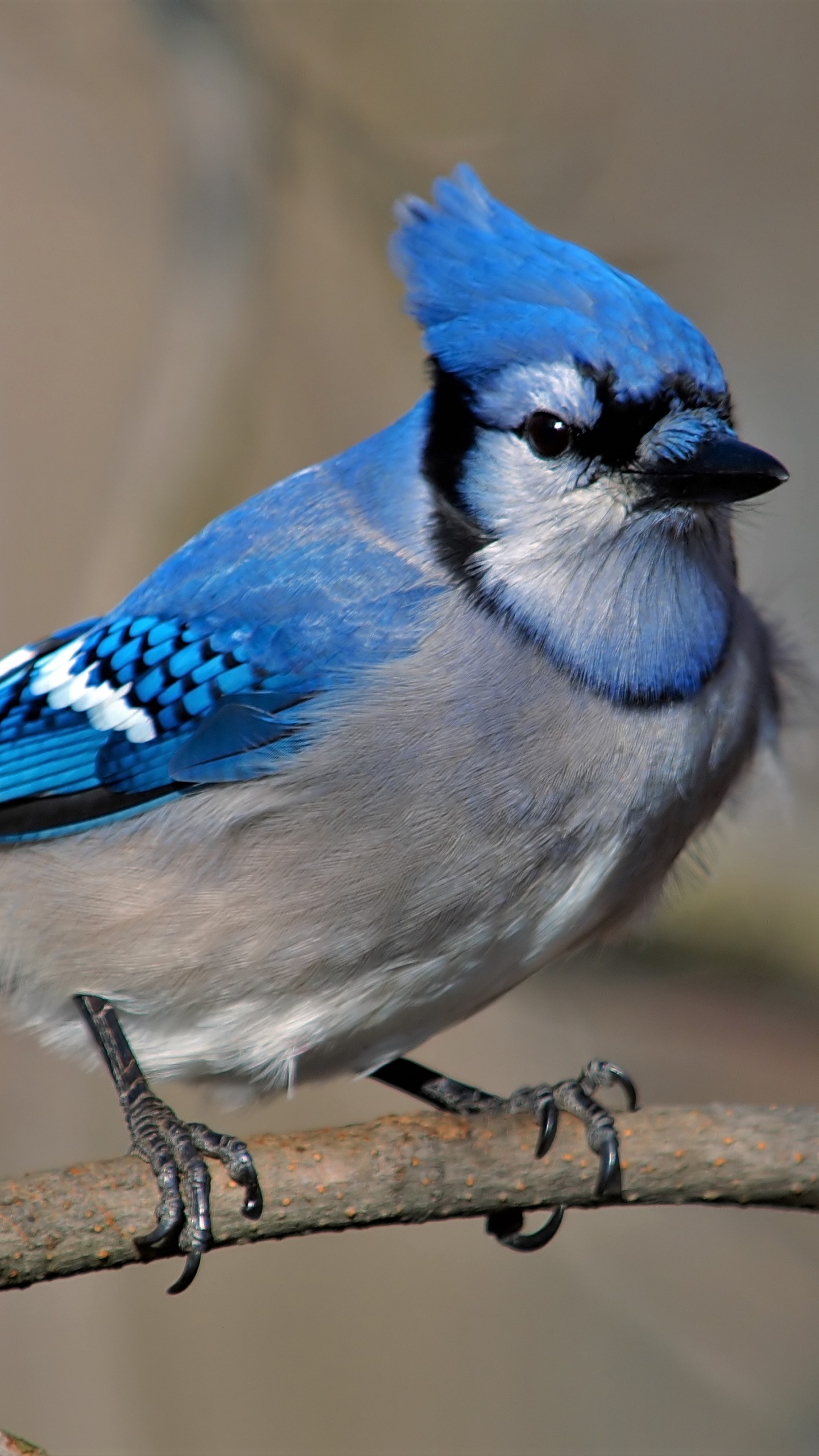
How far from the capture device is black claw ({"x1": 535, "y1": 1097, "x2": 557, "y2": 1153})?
6.68 ft

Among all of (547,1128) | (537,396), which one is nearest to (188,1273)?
(547,1128)

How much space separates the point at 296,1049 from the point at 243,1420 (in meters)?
2.25

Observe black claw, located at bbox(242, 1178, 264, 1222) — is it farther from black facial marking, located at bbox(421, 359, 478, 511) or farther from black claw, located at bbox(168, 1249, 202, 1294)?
black facial marking, located at bbox(421, 359, 478, 511)

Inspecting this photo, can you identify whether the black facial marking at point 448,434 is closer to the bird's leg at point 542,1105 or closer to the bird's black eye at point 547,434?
the bird's black eye at point 547,434

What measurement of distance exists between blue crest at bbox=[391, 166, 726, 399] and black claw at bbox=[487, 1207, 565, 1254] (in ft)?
4.53

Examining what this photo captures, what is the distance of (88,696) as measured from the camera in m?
2.53

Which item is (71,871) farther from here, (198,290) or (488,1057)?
(488,1057)

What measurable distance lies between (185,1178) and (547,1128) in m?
0.52

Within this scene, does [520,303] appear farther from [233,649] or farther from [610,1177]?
[610,1177]

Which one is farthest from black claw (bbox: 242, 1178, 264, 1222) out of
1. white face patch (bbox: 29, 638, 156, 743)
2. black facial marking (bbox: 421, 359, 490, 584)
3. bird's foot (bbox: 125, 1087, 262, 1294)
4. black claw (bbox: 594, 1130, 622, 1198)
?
black facial marking (bbox: 421, 359, 490, 584)

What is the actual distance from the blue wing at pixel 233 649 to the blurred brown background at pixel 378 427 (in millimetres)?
625

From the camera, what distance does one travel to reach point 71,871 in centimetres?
235

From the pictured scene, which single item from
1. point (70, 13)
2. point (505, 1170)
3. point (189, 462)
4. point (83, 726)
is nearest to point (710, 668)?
point (505, 1170)

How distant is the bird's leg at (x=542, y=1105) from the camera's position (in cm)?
200
